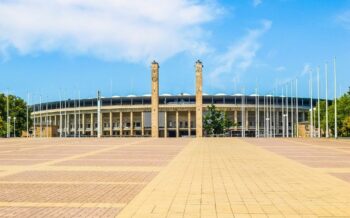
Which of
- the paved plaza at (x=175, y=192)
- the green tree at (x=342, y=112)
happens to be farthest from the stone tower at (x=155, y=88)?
the paved plaza at (x=175, y=192)

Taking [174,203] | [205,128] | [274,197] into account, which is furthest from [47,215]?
[205,128]

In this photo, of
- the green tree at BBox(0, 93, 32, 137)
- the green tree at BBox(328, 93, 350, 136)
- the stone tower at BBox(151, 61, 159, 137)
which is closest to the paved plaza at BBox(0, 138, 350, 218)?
the green tree at BBox(328, 93, 350, 136)

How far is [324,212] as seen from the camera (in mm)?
9422

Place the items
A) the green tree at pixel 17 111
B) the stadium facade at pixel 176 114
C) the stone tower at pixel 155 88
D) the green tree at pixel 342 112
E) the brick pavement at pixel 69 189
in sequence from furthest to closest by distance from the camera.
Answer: the stadium facade at pixel 176 114, the green tree at pixel 17 111, the stone tower at pixel 155 88, the green tree at pixel 342 112, the brick pavement at pixel 69 189

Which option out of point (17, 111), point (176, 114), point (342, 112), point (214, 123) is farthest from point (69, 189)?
point (176, 114)

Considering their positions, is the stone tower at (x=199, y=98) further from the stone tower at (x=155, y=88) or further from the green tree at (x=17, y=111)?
the green tree at (x=17, y=111)

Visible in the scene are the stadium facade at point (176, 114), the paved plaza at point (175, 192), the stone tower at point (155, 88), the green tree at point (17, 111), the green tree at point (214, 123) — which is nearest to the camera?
the paved plaza at point (175, 192)

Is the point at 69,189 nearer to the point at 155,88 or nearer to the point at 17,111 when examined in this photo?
the point at 155,88

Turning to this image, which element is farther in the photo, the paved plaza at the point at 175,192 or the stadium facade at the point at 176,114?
the stadium facade at the point at 176,114

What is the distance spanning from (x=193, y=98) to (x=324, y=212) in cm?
11676

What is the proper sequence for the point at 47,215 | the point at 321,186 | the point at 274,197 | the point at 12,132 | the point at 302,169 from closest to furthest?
the point at 47,215 < the point at 274,197 < the point at 321,186 < the point at 302,169 < the point at 12,132

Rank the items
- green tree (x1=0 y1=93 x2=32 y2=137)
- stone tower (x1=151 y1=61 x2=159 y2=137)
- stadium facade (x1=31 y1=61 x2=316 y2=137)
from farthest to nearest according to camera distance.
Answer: stadium facade (x1=31 y1=61 x2=316 y2=137) → green tree (x1=0 y1=93 x2=32 y2=137) → stone tower (x1=151 y1=61 x2=159 y2=137)

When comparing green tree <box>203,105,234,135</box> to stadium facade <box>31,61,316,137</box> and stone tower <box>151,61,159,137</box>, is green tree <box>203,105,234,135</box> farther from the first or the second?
stone tower <box>151,61,159,137</box>

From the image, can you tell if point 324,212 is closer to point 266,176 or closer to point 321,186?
point 321,186
